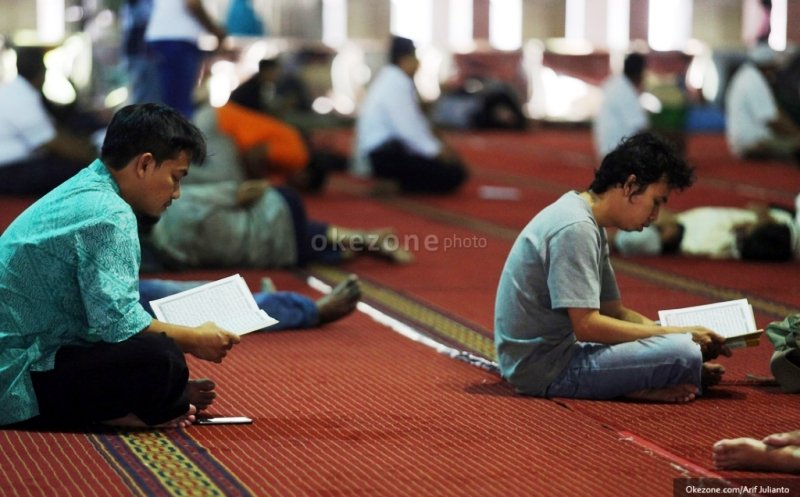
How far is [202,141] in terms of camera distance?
3.05 metres

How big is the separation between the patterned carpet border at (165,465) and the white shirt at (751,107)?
8.02 meters

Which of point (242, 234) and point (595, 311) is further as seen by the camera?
point (242, 234)

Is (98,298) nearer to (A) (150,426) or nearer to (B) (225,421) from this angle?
(A) (150,426)

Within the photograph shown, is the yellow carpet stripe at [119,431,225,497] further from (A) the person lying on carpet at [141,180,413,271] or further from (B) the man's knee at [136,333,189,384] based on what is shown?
(A) the person lying on carpet at [141,180,413,271]

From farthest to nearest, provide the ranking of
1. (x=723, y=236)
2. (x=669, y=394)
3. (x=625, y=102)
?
1. (x=625, y=102)
2. (x=723, y=236)
3. (x=669, y=394)

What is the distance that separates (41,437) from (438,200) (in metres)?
5.37

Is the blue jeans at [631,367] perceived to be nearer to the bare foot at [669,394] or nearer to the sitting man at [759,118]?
the bare foot at [669,394]

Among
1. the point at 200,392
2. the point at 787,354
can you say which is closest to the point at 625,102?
the point at 787,354

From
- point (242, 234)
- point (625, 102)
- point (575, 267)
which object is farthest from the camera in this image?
point (625, 102)

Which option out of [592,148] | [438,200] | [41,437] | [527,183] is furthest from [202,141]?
[592,148]

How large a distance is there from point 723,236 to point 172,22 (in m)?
2.94

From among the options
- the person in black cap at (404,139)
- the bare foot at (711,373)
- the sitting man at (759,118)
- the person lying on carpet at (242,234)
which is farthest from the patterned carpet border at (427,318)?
the sitting man at (759,118)

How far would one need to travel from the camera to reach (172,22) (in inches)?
281

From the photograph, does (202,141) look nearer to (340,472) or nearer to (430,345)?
(340,472)
